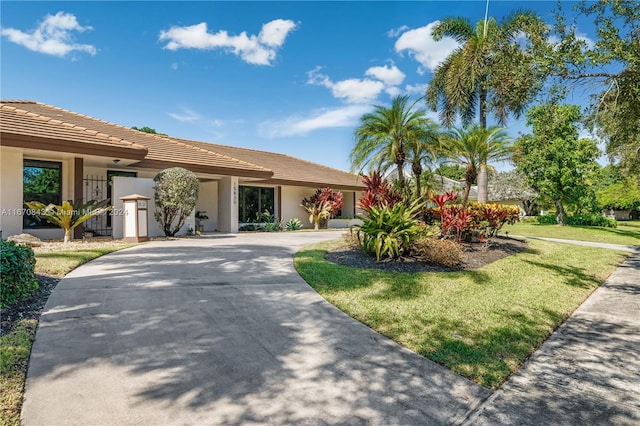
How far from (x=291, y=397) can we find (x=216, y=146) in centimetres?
2258

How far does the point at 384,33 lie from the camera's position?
1603cm

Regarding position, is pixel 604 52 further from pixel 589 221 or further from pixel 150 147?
pixel 589 221

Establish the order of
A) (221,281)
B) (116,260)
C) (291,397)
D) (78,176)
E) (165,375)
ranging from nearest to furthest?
(291,397)
(165,375)
(221,281)
(116,260)
(78,176)

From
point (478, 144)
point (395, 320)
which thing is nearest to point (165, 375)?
point (395, 320)

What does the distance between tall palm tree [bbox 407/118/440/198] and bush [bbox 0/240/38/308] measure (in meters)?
12.9

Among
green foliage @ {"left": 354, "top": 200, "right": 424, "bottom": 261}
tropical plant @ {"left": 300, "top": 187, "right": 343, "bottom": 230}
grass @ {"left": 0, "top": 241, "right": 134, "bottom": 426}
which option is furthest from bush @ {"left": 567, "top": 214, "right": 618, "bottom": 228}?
grass @ {"left": 0, "top": 241, "right": 134, "bottom": 426}

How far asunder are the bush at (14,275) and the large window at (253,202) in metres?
15.5

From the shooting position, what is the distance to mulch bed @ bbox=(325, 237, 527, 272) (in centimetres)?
828

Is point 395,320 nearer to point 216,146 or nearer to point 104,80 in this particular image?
point 104,80

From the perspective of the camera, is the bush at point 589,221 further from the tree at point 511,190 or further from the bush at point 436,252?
the bush at point 436,252

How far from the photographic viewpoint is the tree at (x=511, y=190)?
141ft

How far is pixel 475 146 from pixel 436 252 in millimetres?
7579

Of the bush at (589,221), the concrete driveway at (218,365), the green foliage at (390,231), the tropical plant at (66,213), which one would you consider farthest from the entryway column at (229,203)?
the bush at (589,221)

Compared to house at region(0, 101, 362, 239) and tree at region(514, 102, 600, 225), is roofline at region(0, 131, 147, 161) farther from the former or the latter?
tree at region(514, 102, 600, 225)
